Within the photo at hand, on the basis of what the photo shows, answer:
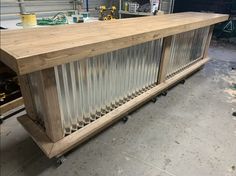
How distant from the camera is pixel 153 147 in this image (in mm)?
1342

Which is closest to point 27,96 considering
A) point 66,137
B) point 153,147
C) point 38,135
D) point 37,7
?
point 38,135

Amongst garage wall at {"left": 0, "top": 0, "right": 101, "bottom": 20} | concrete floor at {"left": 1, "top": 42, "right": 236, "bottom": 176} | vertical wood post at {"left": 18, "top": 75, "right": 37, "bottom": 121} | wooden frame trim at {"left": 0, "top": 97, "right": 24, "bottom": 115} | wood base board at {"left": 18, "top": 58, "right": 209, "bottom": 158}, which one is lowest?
concrete floor at {"left": 1, "top": 42, "right": 236, "bottom": 176}

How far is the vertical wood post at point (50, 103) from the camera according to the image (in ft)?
2.92

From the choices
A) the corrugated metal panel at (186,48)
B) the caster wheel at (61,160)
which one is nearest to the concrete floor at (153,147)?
the caster wheel at (61,160)

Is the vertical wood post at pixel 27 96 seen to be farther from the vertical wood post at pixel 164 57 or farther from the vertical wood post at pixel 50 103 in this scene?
the vertical wood post at pixel 164 57

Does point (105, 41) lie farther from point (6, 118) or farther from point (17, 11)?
point (17, 11)

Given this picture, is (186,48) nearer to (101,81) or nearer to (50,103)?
(101,81)

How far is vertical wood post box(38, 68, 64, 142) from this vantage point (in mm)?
889

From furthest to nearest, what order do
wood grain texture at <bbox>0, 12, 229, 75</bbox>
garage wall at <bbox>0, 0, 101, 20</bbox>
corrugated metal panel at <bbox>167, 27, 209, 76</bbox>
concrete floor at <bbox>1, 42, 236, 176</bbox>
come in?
1. garage wall at <bbox>0, 0, 101, 20</bbox>
2. corrugated metal panel at <bbox>167, 27, 209, 76</bbox>
3. concrete floor at <bbox>1, 42, 236, 176</bbox>
4. wood grain texture at <bbox>0, 12, 229, 75</bbox>

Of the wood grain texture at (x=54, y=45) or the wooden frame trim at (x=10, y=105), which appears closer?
the wood grain texture at (x=54, y=45)

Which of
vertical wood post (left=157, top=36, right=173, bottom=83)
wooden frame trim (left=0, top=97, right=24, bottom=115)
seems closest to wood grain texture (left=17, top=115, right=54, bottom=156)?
wooden frame trim (left=0, top=97, right=24, bottom=115)

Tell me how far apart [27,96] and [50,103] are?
35 centimetres

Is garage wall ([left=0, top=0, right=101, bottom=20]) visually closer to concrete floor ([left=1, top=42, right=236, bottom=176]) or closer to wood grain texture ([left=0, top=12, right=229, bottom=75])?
concrete floor ([left=1, top=42, right=236, bottom=176])

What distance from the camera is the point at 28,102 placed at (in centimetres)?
123
